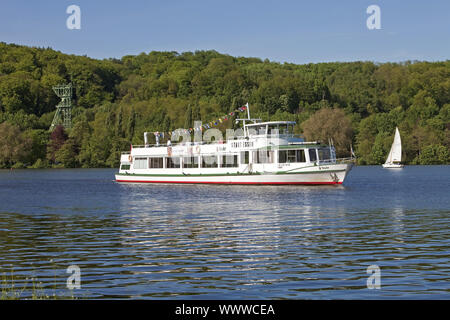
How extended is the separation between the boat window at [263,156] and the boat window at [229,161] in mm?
3642

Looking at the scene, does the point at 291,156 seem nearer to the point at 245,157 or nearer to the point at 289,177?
the point at 289,177

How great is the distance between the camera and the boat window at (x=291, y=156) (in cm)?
7200

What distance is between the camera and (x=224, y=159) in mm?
81062

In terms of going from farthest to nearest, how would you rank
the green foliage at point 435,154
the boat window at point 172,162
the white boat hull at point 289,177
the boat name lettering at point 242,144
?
the green foliage at point 435,154 → the boat window at point 172,162 → the boat name lettering at point 242,144 → the white boat hull at point 289,177

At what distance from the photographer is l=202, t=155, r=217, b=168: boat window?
8251 cm

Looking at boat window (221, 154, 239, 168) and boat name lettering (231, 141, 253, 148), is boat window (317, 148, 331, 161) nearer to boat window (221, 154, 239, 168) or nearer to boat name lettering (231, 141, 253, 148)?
boat name lettering (231, 141, 253, 148)

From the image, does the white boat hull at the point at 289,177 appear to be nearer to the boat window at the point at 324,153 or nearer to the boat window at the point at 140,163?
the boat window at the point at 324,153

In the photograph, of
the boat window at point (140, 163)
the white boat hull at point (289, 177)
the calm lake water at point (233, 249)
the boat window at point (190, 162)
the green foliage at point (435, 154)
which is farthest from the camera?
the green foliage at point (435, 154)

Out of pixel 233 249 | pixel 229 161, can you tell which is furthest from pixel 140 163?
pixel 233 249

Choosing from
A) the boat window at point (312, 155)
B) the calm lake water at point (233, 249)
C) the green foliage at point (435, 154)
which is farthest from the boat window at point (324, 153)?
the green foliage at point (435, 154)

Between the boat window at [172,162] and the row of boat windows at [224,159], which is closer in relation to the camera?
the row of boat windows at [224,159]

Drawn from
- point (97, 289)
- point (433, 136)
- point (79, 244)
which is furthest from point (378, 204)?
point (433, 136)

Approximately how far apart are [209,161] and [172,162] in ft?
24.9
